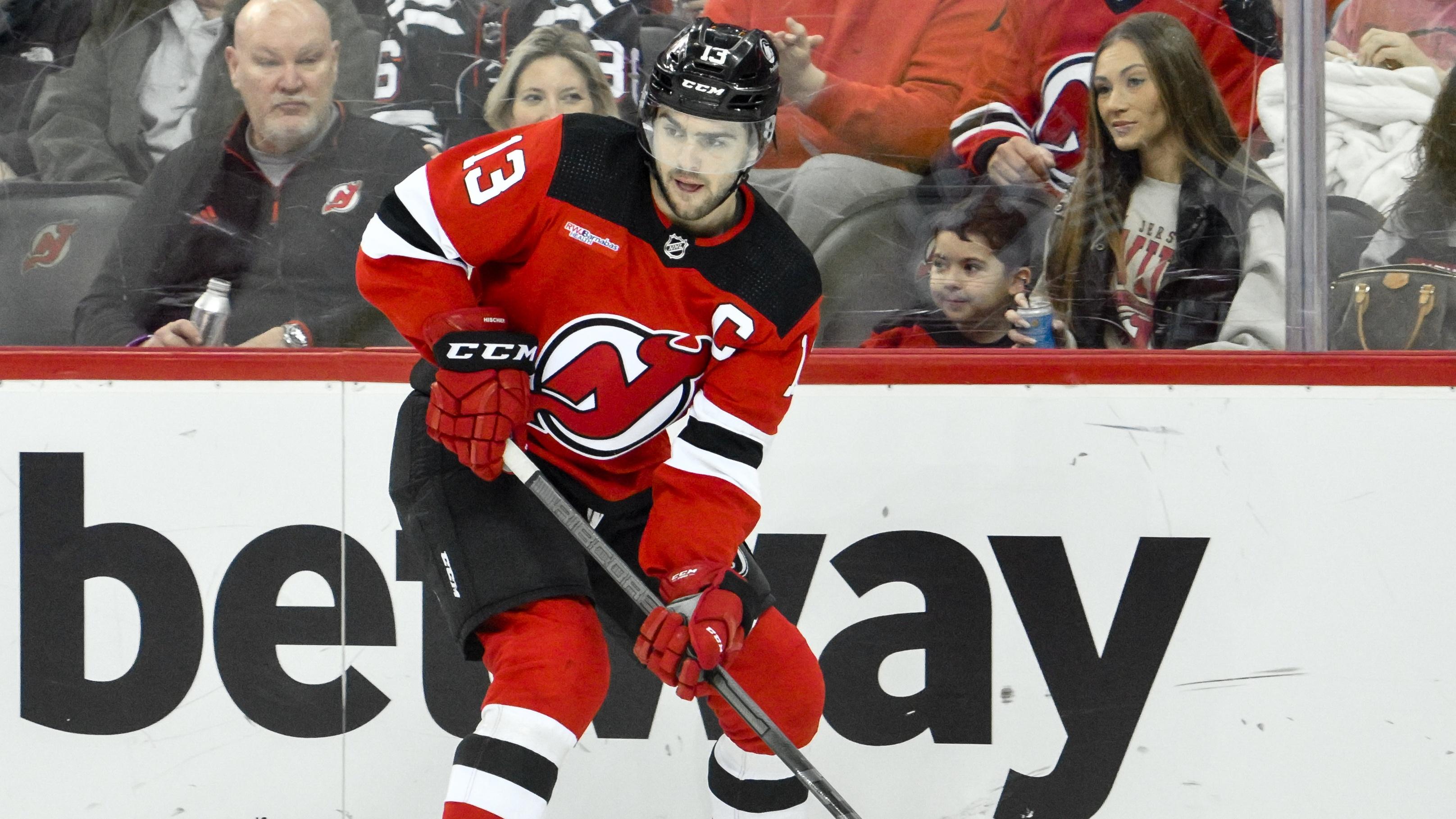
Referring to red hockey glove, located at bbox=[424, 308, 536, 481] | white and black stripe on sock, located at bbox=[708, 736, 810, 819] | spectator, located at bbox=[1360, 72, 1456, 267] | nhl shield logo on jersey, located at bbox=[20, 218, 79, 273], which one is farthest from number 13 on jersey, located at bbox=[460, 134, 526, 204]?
spectator, located at bbox=[1360, 72, 1456, 267]

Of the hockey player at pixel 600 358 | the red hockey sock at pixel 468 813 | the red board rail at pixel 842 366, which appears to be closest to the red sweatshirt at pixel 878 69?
the red board rail at pixel 842 366

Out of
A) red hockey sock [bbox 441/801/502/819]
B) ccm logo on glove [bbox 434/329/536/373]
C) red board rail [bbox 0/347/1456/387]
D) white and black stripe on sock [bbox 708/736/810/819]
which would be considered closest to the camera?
red hockey sock [bbox 441/801/502/819]

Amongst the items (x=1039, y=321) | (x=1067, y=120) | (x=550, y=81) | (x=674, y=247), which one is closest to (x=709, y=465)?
(x=674, y=247)

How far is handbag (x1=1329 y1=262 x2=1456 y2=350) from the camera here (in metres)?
2.13

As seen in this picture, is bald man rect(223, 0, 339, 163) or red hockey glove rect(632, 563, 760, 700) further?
bald man rect(223, 0, 339, 163)

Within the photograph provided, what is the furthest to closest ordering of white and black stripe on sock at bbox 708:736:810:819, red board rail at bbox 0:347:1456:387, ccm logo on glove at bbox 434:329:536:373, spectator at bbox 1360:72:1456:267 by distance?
spectator at bbox 1360:72:1456:267, red board rail at bbox 0:347:1456:387, white and black stripe on sock at bbox 708:736:810:819, ccm logo on glove at bbox 434:329:536:373

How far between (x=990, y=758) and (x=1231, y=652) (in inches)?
17.5

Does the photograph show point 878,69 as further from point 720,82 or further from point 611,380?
point 611,380

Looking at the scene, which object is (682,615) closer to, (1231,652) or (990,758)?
(990,758)

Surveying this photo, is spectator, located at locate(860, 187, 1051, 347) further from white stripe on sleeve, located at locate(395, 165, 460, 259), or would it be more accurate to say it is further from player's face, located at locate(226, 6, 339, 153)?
player's face, located at locate(226, 6, 339, 153)

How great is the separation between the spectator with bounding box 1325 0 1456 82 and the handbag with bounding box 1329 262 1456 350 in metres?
0.36

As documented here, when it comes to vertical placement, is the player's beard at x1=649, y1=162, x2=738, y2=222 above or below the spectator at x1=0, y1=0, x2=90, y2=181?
above

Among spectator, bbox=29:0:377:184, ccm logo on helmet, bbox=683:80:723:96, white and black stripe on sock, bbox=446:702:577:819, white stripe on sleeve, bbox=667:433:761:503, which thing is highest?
ccm logo on helmet, bbox=683:80:723:96

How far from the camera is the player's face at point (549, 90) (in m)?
2.22
